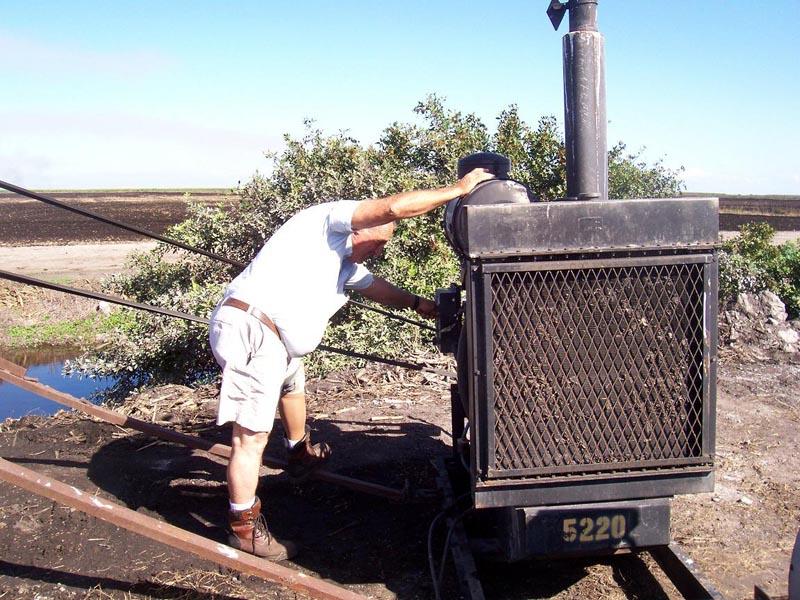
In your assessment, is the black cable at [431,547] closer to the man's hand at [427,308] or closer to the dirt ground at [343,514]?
the dirt ground at [343,514]

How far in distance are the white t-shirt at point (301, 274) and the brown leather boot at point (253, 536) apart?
81cm

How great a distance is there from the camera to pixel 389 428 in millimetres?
5910

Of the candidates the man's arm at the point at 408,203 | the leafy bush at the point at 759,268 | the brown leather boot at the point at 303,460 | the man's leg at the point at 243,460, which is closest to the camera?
the man's arm at the point at 408,203

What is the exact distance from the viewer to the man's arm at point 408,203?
11.1 ft

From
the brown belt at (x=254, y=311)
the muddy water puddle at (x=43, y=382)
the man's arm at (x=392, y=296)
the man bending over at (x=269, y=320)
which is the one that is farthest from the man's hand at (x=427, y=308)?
the muddy water puddle at (x=43, y=382)

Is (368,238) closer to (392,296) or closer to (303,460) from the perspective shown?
(392,296)

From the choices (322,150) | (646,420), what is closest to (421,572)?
(646,420)

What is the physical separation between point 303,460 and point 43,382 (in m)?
9.20

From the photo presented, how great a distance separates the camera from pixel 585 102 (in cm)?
349

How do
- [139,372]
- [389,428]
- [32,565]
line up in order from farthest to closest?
[139,372] < [389,428] < [32,565]

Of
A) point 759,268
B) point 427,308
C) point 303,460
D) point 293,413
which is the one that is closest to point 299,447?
point 303,460

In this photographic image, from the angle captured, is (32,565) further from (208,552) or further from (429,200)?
(429,200)

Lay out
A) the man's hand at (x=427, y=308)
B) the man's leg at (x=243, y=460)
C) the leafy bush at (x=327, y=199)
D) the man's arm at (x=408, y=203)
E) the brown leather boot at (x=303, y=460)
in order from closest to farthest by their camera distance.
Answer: the man's arm at (x=408, y=203) < the man's leg at (x=243, y=460) < the man's hand at (x=427, y=308) < the brown leather boot at (x=303, y=460) < the leafy bush at (x=327, y=199)

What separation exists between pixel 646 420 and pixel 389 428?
306cm
